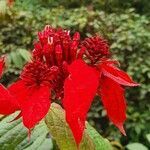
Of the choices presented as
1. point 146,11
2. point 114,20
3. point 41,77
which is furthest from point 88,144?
point 146,11

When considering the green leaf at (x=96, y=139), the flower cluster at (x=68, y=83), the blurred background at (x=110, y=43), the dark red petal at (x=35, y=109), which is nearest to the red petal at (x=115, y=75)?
the flower cluster at (x=68, y=83)

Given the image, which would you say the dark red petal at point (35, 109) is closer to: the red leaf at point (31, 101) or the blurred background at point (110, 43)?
the red leaf at point (31, 101)

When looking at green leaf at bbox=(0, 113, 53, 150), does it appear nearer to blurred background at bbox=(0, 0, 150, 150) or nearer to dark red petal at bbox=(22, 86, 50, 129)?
dark red petal at bbox=(22, 86, 50, 129)

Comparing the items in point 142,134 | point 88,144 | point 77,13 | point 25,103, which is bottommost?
point 142,134

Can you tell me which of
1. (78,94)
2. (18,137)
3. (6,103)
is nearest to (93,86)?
(78,94)

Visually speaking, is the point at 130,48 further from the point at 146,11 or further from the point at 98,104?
the point at 146,11

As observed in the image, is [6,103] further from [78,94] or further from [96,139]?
[96,139]
